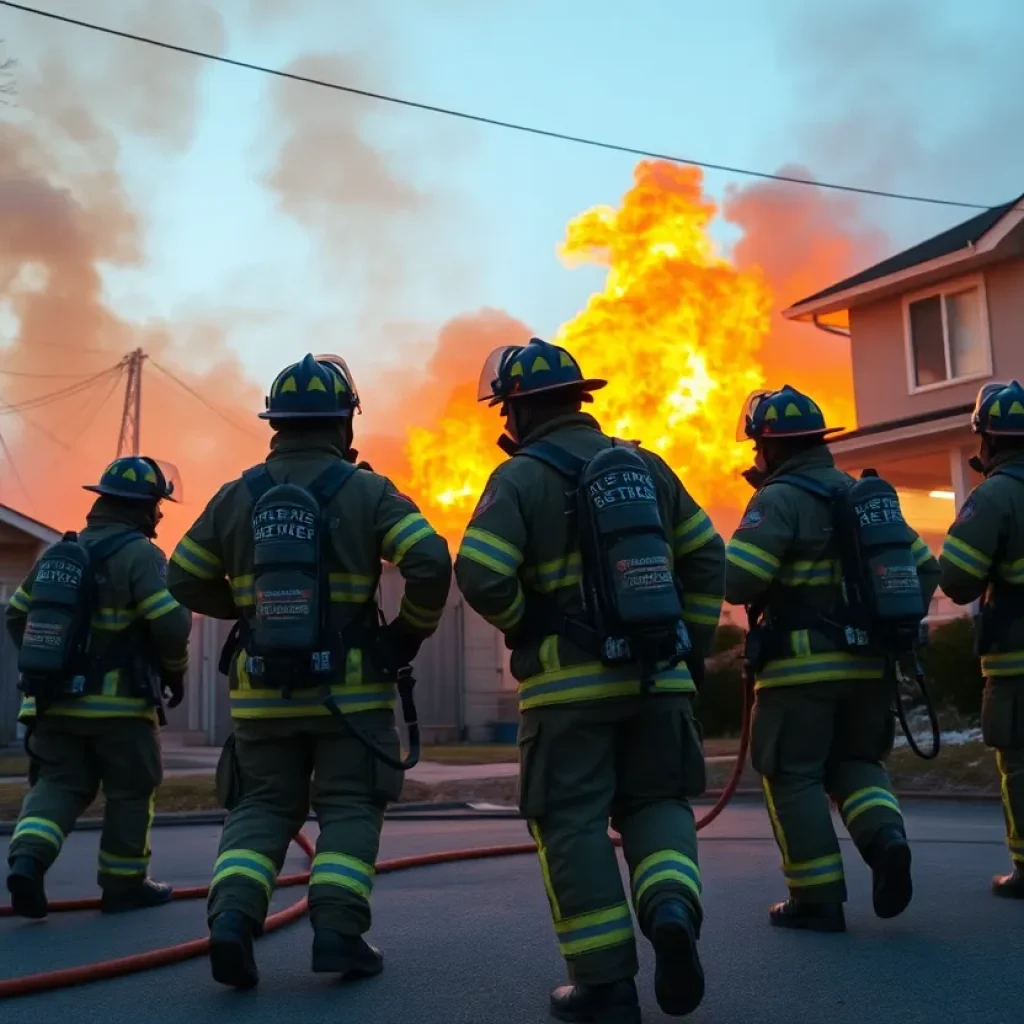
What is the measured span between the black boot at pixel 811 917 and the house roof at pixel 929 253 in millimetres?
15752

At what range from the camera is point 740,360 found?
23.7 meters

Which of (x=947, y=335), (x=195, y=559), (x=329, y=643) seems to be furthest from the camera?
(x=947, y=335)

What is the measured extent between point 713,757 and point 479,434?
11.5 metres

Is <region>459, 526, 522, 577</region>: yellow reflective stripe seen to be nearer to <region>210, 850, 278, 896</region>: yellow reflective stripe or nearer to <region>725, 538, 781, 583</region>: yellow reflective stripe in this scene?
<region>210, 850, 278, 896</region>: yellow reflective stripe

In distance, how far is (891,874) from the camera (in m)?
4.68

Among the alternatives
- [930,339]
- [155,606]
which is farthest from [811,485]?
[930,339]

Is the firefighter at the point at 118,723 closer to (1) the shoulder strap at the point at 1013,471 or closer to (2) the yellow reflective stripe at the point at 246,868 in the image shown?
(2) the yellow reflective stripe at the point at 246,868

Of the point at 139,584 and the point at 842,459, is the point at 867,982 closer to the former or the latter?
the point at 139,584

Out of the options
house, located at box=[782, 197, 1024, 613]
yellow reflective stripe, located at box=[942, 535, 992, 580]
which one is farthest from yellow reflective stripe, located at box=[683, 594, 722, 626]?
house, located at box=[782, 197, 1024, 613]

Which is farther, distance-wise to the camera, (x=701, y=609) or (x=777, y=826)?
(x=777, y=826)

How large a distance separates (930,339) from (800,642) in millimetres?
16485

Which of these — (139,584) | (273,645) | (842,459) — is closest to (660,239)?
(842,459)

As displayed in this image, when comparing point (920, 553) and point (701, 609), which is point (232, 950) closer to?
point (701, 609)

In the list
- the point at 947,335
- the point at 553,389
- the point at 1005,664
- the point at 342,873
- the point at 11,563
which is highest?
the point at 947,335
